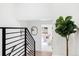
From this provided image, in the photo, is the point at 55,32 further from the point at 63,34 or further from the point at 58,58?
the point at 58,58

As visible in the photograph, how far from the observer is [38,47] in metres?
3.67

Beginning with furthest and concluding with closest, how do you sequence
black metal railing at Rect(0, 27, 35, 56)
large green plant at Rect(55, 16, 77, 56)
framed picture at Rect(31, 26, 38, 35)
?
large green plant at Rect(55, 16, 77, 56) → framed picture at Rect(31, 26, 38, 35) → black metal railing at Rect(0, 27, 35, 56)

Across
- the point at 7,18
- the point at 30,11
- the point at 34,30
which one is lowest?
the point at 34,30

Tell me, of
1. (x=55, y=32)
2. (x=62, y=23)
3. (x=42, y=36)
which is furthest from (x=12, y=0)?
(x=62, y=23)

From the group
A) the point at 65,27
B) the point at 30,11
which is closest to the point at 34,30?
the point at 30,11

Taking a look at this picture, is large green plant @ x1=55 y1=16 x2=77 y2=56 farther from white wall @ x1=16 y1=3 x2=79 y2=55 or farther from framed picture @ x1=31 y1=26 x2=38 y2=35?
framed picture @ x1=31 y1=26 x2=38 y2=35

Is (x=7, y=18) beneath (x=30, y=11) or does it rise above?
beneath

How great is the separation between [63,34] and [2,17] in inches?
91.4

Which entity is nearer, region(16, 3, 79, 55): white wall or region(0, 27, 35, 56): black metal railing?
region(0, 27, 35, 56): black metal railing

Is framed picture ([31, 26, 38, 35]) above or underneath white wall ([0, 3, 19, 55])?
underneath

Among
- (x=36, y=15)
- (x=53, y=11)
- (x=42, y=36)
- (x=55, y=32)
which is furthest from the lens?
(x=55, y=32)

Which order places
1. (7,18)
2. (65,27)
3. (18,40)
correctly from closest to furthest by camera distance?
(18,40) < (7,18) < (65,27)

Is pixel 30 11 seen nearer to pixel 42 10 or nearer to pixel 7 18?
pixel 42 10

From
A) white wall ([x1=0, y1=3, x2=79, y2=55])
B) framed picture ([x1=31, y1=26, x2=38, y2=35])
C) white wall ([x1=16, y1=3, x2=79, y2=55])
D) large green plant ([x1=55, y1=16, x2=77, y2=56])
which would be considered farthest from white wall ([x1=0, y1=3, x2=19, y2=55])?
large green plant ([x1=55, y1=16, x2=77, y2=56])
